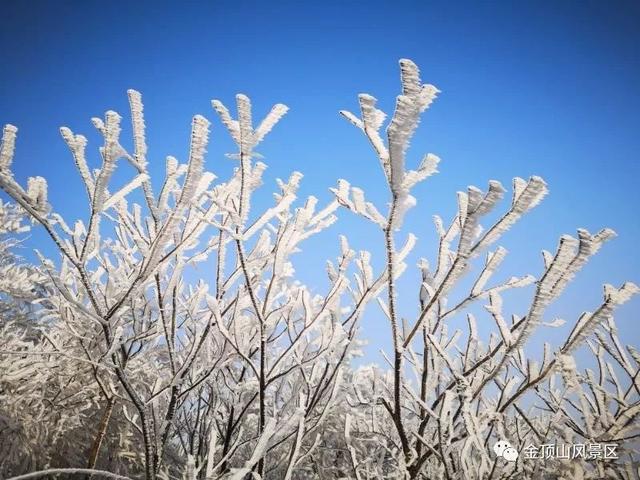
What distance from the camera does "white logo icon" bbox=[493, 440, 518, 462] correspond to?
2105mm

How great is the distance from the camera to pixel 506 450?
2131 millimetres

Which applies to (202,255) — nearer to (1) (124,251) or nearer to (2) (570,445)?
(1) (124,251)

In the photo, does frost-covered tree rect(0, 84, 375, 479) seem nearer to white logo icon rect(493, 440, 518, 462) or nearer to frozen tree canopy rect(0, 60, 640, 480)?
frozen tree canopy rect(0, 60, 640, 480)

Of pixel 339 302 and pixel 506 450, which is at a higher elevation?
pixel 339 302

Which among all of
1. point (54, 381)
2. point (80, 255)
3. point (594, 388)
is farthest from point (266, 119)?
point (54, 381)

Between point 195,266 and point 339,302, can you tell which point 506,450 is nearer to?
point 339,302

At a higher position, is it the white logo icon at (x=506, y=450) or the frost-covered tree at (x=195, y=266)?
the frost-covered tree at (x=195, y=266)

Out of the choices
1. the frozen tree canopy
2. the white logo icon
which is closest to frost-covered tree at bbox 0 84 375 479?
the frozen tree canopy

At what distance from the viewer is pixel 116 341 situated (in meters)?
1.49

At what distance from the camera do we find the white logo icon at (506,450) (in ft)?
6.91

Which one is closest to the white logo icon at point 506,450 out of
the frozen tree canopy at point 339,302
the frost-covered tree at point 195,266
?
the frozen tree canopy at point 339,302

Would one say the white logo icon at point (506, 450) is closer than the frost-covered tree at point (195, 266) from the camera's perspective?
No

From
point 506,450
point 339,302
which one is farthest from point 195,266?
point 506,450

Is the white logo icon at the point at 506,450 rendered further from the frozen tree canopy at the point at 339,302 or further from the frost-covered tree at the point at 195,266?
the frost-covered tree at the point at 195,266
